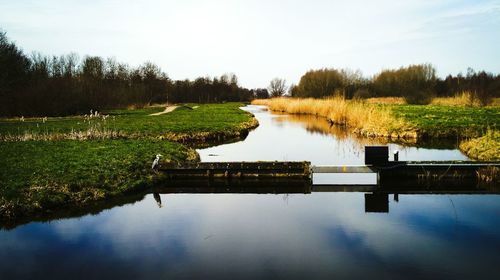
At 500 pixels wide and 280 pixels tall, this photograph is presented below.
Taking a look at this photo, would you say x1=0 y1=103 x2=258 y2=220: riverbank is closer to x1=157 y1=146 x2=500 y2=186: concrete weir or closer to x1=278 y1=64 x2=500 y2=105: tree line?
x1=157 y1=146 x2=500 y2=186: concrete weir

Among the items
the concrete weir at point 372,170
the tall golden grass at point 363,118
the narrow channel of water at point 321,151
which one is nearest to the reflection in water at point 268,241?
the concrete weir at point 372,170

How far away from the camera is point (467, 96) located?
130 ft

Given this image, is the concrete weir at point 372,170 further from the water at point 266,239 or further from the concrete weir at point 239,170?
the water at point 266,239

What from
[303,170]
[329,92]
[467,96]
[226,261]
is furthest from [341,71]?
[226,261]

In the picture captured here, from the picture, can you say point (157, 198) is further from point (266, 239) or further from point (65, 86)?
point (65, 86)

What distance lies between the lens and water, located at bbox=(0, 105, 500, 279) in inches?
238

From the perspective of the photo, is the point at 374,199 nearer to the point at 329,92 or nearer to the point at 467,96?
the point at 467,96

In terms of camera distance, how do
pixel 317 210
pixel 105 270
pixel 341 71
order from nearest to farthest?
pixel 105 270 → pixel 317 210 → pixel 341 71

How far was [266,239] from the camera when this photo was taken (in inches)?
286

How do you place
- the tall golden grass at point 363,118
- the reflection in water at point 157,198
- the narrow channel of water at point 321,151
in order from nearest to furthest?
the reflection in water at point 157,198 → the narrow channel of water at point 321,151 → the tall golden grass at point 363,118

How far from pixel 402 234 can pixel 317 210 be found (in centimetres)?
207

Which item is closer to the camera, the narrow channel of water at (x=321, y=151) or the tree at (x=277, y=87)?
the narrow channel of water at (x=321, y=151)

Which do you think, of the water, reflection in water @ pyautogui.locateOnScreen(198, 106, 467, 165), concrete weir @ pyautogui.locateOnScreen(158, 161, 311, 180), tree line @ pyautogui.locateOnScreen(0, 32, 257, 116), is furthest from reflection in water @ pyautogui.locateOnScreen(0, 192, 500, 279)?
tree line @ pyautogui.locateOnScreen(0, 32, 257, 116)

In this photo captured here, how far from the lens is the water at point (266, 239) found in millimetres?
6035
